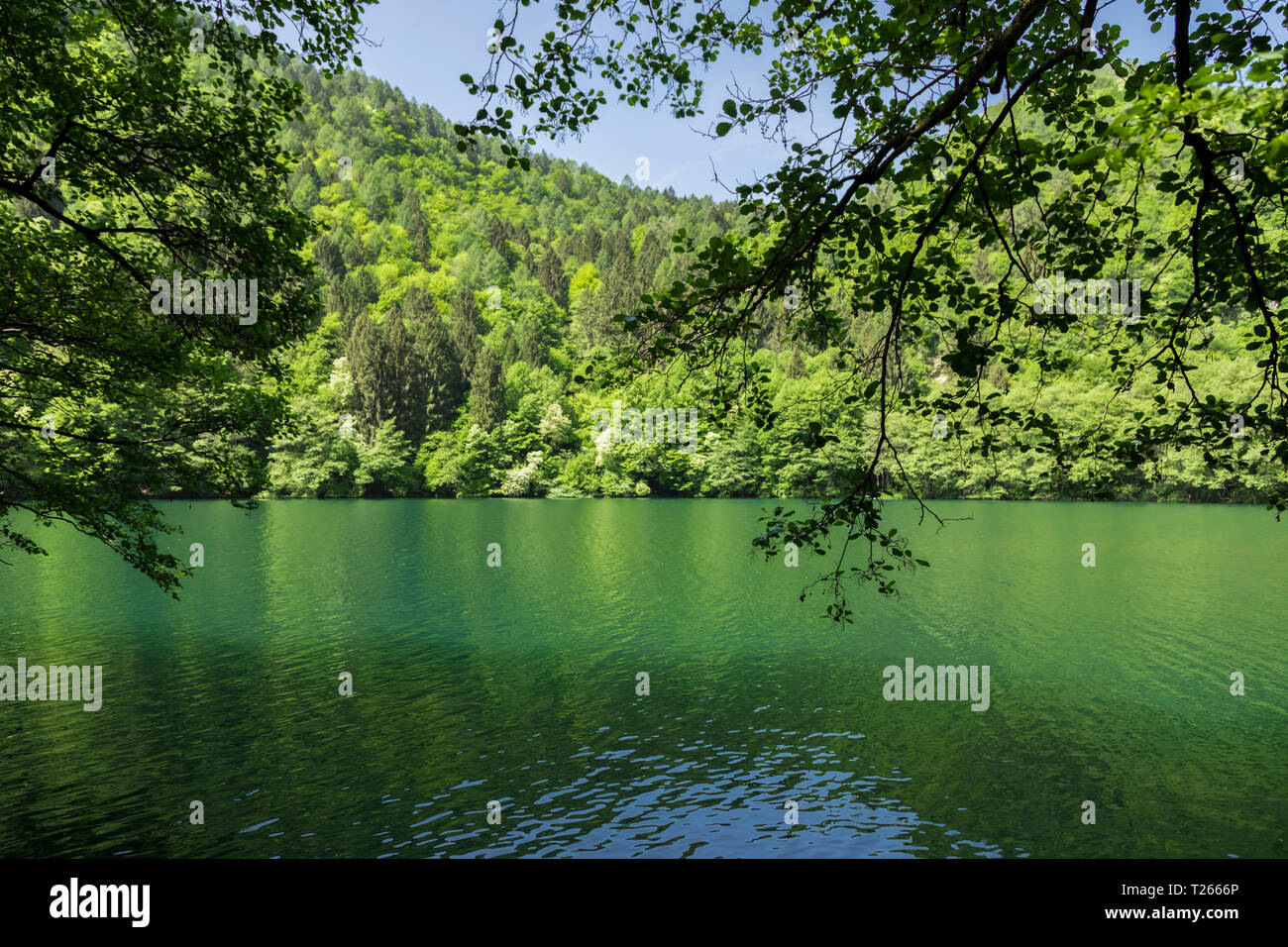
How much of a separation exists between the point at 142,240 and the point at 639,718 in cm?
1158

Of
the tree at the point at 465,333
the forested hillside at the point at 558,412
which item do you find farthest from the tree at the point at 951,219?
the tree at the point at 465,333

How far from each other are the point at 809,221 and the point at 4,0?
8.96m

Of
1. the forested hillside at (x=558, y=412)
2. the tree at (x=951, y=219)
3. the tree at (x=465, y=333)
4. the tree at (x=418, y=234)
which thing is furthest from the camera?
the tree at (x=418, y=234)

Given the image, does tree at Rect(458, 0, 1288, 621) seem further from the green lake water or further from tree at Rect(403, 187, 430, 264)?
tree at Rect(403, 187, 430, 264)

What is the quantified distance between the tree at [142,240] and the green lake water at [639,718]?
12.6ft

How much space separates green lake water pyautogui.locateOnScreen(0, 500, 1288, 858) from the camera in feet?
31.9

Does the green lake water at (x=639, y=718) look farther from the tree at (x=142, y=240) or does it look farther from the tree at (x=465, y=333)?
the tree at (x=465, y=333)

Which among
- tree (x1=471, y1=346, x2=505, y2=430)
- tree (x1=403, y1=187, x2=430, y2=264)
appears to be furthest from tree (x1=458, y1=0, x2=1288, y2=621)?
tree (x1=403, y1=187, x2=430, y2=264)

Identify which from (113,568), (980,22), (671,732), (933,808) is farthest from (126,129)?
(113,568)

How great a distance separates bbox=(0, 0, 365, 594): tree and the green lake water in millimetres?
3855

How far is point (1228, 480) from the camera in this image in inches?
2483

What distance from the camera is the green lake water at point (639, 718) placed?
972 cm

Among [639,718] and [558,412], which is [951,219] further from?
[558,412]
